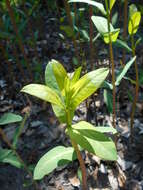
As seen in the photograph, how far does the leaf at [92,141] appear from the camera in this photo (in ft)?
2.69

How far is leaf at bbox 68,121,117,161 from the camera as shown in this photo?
820mm

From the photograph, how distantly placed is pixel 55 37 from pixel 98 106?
4.07 ft

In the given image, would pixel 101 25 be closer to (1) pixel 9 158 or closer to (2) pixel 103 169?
(1) pixel 9 158

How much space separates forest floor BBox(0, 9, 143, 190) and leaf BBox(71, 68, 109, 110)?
0.87m

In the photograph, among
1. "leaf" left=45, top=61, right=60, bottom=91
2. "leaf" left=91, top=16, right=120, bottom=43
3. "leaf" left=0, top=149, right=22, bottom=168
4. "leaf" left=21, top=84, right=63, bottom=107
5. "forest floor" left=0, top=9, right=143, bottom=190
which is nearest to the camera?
"leaf" left=21, top=84, right=63, bottom=107

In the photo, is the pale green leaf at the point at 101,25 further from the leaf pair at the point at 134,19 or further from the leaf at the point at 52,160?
the leaf at the point at 52,160

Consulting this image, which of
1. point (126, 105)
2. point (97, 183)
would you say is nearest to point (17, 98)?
point (126, 105)

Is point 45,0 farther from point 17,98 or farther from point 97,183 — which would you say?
point 97,183

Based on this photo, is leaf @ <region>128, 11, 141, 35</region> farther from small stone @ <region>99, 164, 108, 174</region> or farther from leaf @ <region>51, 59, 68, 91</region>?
small stone @ <region>99, 164, 108, 174</region>

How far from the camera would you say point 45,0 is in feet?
10.3

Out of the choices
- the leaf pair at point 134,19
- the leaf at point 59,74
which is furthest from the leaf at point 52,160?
the leaf pair at point 134,19

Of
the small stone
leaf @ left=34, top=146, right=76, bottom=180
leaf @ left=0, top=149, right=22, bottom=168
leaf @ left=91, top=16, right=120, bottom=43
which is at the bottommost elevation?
the small stone

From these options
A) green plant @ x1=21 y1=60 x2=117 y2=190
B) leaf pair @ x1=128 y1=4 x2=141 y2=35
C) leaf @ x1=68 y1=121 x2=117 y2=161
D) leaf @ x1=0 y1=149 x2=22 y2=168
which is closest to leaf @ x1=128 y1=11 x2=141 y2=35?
leaf pair @ x1=128 y1=4 x2=141 y2=35

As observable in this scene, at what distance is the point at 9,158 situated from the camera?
1.29 m
